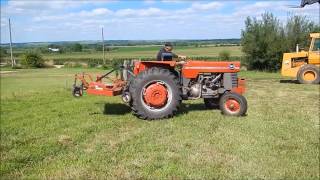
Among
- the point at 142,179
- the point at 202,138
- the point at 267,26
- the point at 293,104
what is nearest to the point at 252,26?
the point at 267,26

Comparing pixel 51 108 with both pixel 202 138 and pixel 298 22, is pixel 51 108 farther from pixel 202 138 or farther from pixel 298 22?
pixel 298 22

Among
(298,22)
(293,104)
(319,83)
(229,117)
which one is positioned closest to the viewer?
(229,117)

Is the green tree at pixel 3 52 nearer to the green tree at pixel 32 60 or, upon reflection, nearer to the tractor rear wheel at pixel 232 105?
the green tree at pixel 32 60

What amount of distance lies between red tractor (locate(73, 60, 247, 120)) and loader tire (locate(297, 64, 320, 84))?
351 inches

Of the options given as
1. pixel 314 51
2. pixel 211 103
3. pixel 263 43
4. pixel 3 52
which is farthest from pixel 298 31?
pixel 3 52

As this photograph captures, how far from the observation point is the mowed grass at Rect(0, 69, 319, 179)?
601cm

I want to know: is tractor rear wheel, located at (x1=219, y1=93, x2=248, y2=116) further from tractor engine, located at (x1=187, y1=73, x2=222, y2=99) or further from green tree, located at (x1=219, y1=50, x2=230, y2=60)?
green tree, located at (x1=219, y1=50, x2=230, y2=60)

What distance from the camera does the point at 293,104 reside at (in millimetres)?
11820

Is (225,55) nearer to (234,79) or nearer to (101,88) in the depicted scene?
(234,79)

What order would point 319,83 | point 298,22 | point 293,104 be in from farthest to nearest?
1. point 298,22
2. point 319,83
3. point 293,104

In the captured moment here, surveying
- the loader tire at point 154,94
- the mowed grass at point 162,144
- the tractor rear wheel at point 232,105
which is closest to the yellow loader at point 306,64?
the mowed grass at point 162,144

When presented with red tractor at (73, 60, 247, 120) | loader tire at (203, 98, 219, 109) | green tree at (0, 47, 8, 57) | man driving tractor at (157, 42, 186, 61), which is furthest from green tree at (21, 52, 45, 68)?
man driving tractor at (157, 42, 186, 61)

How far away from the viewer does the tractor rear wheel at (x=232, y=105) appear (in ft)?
32.3

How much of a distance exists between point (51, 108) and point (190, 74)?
3.85 meters
